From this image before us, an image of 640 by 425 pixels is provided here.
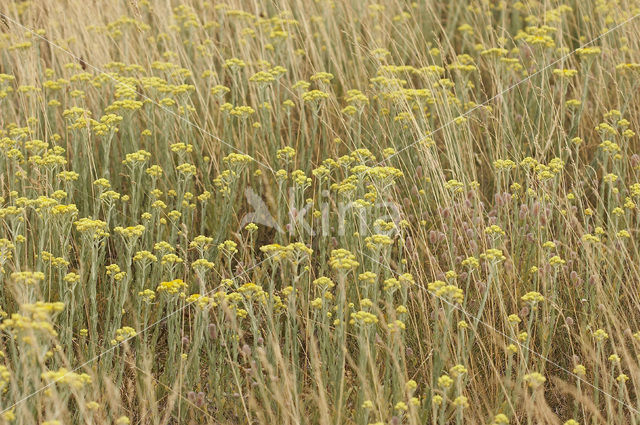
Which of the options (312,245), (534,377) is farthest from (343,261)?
(312,245)

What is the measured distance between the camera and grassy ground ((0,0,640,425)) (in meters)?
2.91

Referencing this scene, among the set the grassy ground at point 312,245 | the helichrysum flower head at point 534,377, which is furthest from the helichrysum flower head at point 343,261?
the helichrysum flower head at point 534,377

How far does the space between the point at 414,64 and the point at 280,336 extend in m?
2.63

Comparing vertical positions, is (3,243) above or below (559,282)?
above

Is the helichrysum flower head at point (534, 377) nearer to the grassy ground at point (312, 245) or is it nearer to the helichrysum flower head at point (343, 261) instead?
the grassy ground at point (312, 245)

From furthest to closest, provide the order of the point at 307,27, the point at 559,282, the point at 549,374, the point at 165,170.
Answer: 1. the point at 307,27
2. the point at 165,170
3. the point at 559,282
4. the point at 549,374

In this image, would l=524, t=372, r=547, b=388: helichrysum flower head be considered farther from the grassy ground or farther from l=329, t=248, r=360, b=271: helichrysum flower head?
l=329, t=248, r=360, b=271: helichrysum flower head

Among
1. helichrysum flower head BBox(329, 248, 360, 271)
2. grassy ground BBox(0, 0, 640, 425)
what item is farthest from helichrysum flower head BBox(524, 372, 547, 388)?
helichrysum flower head BBox(329, 248, 360, 271)

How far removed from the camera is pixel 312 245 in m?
3.93

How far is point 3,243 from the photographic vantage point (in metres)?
3.00

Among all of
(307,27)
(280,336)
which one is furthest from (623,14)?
(280,336)

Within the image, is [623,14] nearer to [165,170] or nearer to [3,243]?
[165,170]

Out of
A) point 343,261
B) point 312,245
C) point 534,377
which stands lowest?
point 534,377

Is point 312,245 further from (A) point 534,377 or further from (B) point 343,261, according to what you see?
(A) point 534,377
